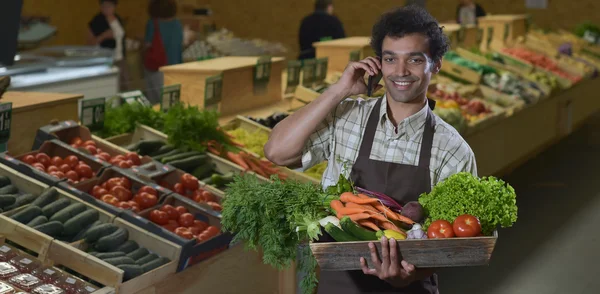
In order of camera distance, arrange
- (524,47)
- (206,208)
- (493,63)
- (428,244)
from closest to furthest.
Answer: (428,244) < (206,208) < (493,63) < (524,47)

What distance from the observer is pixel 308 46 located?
971 cm

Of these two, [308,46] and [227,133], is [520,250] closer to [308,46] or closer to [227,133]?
[227,133]

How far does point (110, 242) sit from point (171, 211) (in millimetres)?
500

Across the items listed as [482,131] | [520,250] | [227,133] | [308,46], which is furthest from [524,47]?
[227,133]

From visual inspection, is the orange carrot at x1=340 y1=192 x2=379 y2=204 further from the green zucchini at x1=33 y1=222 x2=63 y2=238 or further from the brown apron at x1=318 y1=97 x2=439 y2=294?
the green zucchini at x1=33 y1=222 x2=63 y2=238

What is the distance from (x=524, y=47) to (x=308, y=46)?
2.74m

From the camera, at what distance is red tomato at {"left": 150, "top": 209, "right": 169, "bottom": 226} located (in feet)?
12.8

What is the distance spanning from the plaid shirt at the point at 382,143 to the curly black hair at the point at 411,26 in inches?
7.7

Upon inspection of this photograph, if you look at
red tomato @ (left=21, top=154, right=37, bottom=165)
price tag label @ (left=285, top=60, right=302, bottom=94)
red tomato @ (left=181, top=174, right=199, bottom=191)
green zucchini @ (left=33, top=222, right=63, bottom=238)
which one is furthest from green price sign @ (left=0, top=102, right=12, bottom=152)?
price tag label @ (left=285, top=60, right=302, bottom=94)

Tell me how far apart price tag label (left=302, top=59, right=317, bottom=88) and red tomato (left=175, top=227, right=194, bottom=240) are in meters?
2.99

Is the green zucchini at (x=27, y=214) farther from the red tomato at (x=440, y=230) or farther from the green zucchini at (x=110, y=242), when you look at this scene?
the red tomato at (x=440, y=230)

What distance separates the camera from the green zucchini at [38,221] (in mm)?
3496

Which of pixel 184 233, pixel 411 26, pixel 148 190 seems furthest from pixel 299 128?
pixel 148 190

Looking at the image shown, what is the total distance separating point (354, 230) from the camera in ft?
7.55
